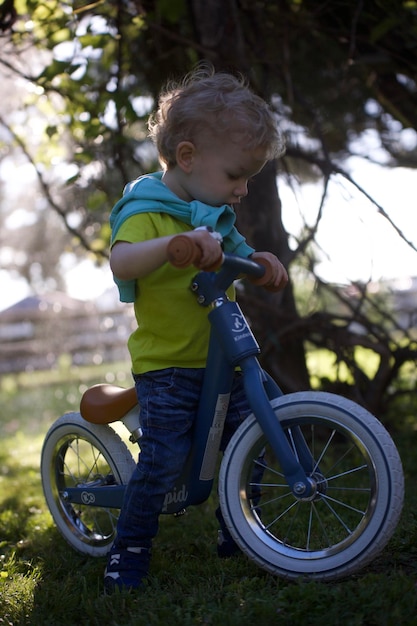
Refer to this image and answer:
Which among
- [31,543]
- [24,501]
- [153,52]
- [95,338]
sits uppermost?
[153,52]

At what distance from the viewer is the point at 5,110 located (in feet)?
18.2

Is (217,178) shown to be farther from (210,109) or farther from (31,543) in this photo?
(31,543)

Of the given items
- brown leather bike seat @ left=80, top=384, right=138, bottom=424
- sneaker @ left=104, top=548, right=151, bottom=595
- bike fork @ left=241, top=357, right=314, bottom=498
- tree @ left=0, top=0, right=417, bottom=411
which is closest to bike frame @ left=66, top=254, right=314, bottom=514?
bike fork @ left=241, top=357, right=314, bottom=498

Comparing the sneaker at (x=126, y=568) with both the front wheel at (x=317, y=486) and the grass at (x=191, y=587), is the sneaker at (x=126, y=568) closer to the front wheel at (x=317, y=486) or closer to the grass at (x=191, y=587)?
the grass at (x=191, y=587)

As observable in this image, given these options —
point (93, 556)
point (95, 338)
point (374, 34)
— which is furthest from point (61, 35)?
point (95, 338)

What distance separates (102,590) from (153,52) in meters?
3.14

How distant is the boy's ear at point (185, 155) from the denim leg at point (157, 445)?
23.5 inches

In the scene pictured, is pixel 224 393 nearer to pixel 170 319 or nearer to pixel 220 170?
pixel 170 319

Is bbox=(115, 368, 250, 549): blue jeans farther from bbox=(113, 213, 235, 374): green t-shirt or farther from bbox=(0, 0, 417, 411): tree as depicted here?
bbox=(0, 0, 417, 411): tree

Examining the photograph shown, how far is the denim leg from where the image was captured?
7.06 feet

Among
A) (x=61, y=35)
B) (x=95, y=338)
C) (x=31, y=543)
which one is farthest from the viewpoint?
(x=95, y=338)

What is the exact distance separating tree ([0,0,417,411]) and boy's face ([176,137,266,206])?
1422mm

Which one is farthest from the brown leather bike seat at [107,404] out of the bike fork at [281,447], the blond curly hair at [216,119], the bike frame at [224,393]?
the blond curly hair at [216,119]

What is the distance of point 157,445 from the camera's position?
215 centimetres
